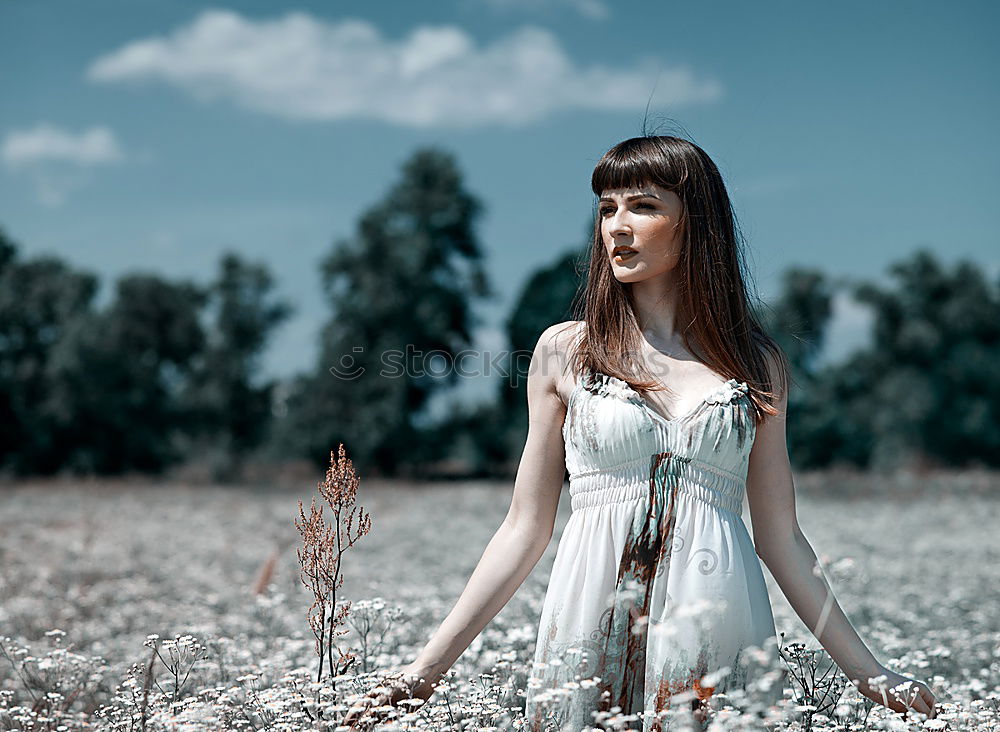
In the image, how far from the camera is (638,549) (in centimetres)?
271

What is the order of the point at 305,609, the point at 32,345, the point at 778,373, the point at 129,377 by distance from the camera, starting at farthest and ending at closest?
the point at 129,377 < the point at 32,345 < the point at 305,609 < the point at 778,373

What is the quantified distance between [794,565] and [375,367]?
37.0 m

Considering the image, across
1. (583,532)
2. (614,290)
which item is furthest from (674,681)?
(614,290)

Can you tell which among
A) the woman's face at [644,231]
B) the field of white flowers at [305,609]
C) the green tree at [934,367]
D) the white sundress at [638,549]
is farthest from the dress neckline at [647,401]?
the green tree at [934,367]

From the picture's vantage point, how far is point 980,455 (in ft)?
136

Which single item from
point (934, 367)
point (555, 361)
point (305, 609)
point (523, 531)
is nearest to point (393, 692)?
point (523, 531)

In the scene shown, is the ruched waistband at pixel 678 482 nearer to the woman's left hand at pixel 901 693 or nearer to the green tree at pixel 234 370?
the woman's left hand at pixel 901 693

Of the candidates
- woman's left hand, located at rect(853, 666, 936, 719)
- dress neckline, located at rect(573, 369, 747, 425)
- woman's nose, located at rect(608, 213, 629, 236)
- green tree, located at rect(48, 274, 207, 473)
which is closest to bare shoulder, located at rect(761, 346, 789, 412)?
dress neckline, located at rect(573, 369, 747, 425)

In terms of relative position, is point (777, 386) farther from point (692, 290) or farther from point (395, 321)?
point (395, 321)

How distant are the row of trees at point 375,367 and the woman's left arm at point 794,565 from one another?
31.0 m

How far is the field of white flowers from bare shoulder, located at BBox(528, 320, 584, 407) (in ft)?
3.01

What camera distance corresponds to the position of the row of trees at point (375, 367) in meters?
37.0

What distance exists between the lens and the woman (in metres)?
2.66

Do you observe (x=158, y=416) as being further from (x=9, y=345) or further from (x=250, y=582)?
(x=250, y=582)
